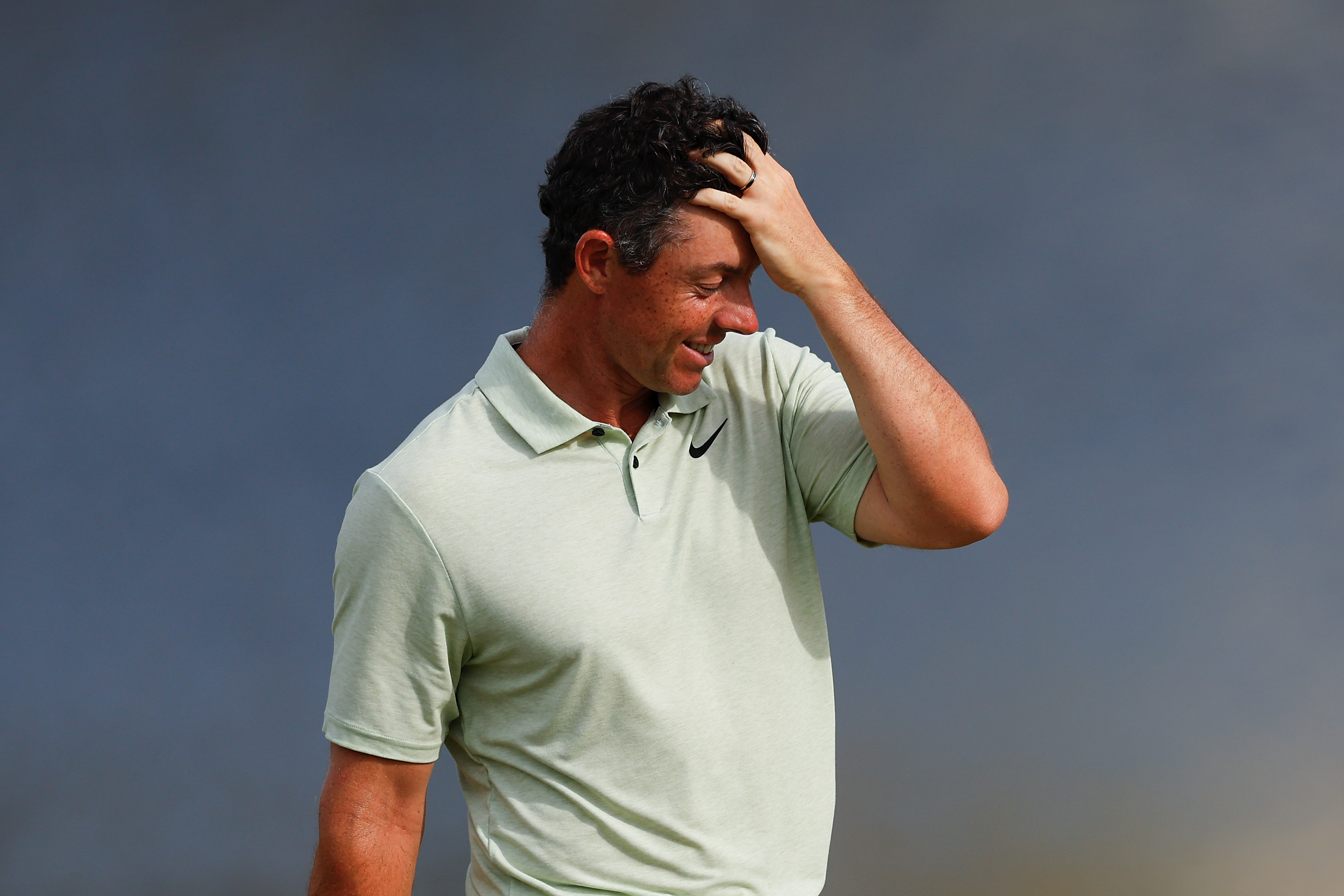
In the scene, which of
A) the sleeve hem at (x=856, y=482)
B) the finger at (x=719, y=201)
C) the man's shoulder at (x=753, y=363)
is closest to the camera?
the finger at (x=719, y=201)

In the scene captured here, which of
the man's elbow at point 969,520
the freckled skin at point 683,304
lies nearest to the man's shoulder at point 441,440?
the freckled skin at point 683,304

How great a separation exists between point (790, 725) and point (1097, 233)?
2615 mm

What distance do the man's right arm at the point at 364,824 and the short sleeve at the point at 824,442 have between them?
58 cm

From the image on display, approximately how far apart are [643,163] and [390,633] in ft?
2.00

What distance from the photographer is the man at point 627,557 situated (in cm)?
145

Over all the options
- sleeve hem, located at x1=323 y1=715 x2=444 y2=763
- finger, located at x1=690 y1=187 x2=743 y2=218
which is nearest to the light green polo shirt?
sleeve hem, located at x1=323 y1=715 x2=444 y2=763

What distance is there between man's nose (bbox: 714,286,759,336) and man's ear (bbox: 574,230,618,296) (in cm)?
14

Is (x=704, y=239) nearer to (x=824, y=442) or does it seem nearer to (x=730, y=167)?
(x=730, y=167)

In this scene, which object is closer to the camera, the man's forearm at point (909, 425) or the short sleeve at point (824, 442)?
the man's forearm at point (909, 425)

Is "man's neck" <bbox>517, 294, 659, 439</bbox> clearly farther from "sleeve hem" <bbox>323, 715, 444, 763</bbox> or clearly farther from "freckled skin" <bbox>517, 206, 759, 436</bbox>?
"sleeve hem" <bbox>323, 715, 444, 763</bbox>

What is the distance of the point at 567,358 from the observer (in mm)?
1573

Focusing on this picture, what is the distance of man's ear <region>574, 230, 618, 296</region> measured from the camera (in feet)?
4.88

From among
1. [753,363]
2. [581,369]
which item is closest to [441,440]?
[581,369]

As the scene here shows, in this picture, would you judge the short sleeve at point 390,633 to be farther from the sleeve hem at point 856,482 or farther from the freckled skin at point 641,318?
the sleeve hem at point 856,482
